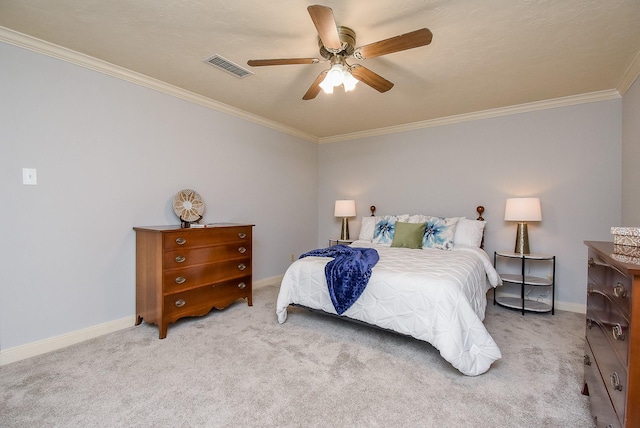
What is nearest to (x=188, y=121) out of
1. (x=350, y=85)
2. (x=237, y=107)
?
(x=237, y=107)

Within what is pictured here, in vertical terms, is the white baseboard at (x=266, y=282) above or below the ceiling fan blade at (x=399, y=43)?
below

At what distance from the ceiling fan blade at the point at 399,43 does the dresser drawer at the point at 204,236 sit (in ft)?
6.88

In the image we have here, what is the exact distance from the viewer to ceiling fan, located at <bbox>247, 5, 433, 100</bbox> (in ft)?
5.24

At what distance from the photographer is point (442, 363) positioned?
83.3 inches

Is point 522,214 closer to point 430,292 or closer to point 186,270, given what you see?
point 430,292

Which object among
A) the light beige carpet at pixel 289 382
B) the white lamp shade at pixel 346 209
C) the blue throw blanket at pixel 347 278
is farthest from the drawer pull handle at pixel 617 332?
the white lamp shade at pixel 346 209

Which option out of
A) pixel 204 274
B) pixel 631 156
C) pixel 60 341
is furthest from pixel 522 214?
pixel 60 341

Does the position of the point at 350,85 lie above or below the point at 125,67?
below

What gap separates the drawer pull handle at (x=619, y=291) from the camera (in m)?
1.11

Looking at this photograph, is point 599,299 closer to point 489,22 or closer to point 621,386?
point 621,386

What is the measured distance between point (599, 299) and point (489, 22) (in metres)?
1.83

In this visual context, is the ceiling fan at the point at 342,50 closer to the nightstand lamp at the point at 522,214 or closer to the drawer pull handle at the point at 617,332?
the drawer pull handle at the point at 617,332

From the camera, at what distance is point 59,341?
234cm

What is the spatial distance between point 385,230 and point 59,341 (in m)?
3.49
